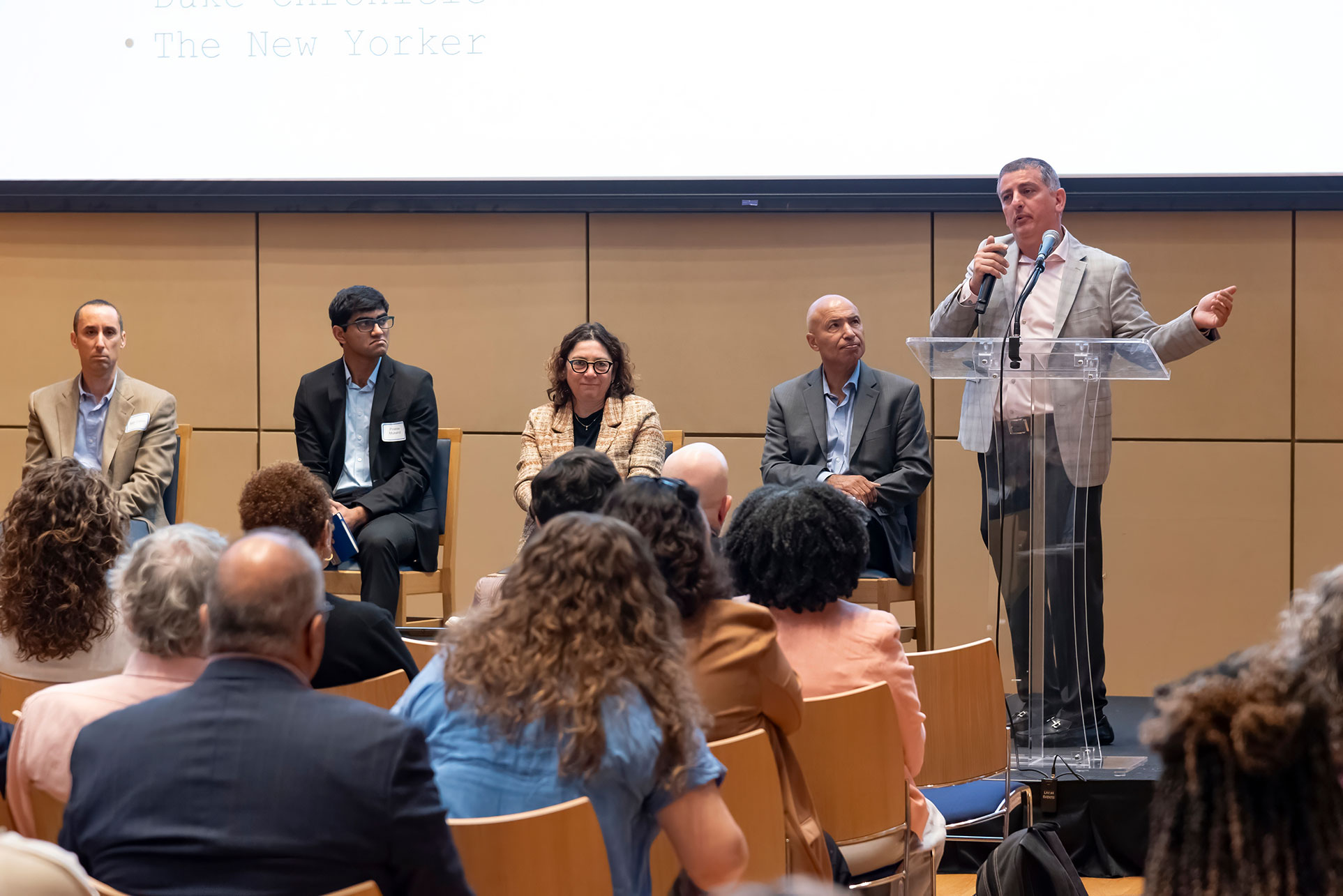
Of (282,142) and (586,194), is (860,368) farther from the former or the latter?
(282,142)

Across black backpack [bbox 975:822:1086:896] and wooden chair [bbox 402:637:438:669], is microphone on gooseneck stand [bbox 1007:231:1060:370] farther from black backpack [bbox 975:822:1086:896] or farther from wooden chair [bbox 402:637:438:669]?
wooden chair [bbox 402:637:438:669]

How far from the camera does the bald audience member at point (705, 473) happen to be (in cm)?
315

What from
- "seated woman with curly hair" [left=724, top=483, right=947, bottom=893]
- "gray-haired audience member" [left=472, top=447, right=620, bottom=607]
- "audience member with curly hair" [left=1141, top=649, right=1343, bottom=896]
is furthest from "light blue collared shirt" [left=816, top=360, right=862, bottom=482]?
"audience member with curly hair" [left=1141, top=649, right=1343, bottom=896]

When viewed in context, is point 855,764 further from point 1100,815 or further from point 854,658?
point 1100,815

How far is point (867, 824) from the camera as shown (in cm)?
219

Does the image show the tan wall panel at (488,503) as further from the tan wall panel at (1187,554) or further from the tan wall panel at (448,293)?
the tan wall panel at (1187,554)

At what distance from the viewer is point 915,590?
4.09 metres

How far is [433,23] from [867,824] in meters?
3.84

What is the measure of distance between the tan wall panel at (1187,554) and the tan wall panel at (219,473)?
12.0 ft

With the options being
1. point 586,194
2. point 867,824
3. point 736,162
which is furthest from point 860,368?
point 867,824

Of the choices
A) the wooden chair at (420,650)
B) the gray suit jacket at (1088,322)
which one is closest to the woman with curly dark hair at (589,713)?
the wooden chair at (420,650)

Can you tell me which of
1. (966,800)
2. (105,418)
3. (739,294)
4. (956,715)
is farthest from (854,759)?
(105,418)

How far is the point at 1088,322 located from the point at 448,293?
271 centimetres

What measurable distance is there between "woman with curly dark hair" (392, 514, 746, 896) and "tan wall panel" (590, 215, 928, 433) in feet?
11.2
